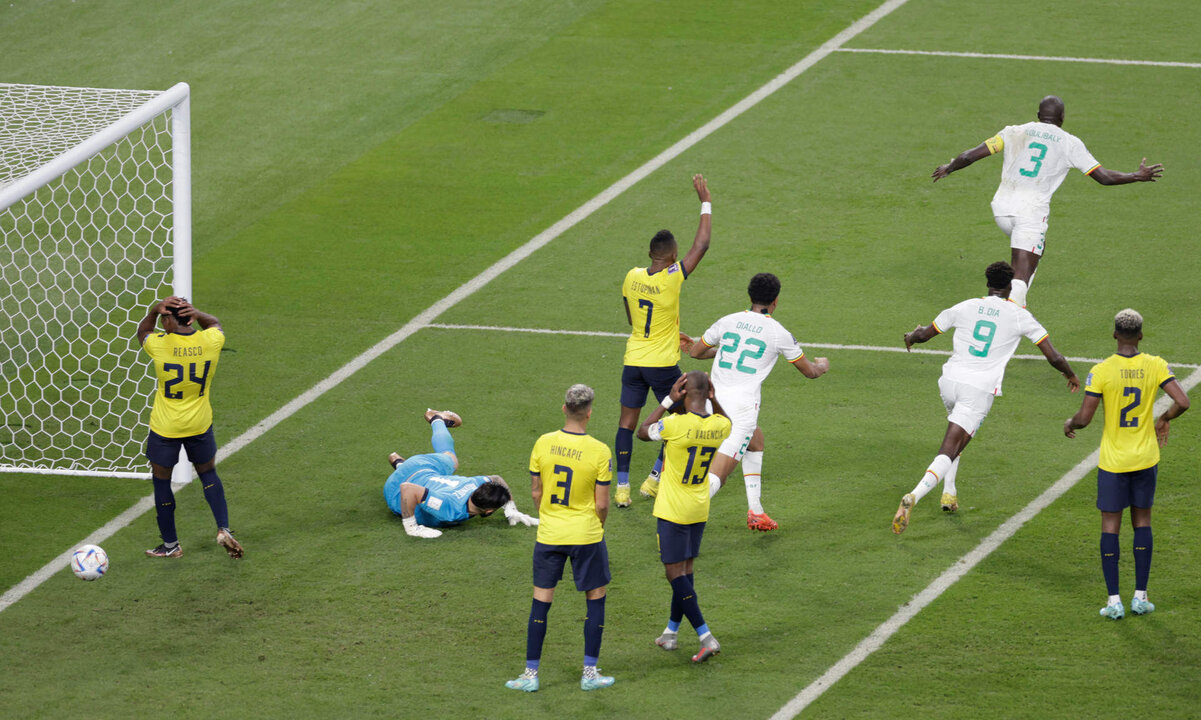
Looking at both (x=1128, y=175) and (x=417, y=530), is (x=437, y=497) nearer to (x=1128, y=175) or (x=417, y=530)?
(x=417, y=530)

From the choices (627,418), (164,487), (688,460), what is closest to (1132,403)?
(688,460)

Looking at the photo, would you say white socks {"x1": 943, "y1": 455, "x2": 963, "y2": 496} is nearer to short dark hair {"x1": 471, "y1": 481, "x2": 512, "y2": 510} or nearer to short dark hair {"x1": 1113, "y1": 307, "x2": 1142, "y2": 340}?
short dark hair {"x1": 1113, "y1": 307, "x2": 1142, "y2": 340}

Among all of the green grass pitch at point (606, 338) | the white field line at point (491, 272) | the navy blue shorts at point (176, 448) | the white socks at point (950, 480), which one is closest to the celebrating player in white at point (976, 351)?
the white socks at point (950, 480)

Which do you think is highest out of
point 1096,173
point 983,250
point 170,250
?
point 1096,173

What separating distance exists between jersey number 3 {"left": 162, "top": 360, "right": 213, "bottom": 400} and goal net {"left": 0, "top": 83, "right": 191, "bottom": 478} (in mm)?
1510

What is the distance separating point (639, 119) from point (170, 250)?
6890 mm

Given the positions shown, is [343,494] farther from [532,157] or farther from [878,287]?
[532,157]

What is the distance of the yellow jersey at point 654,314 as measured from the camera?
1136cm

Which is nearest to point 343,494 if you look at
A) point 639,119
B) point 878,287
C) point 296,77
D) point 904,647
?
point 904,647

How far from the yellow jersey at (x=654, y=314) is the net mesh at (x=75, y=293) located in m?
4.67

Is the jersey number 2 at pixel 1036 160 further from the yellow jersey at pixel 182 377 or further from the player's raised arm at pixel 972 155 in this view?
the yellow jersey at pixel 182 377

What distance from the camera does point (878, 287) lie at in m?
16.2

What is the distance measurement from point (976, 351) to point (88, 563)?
6694 mm

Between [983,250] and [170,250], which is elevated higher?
[983,250]
